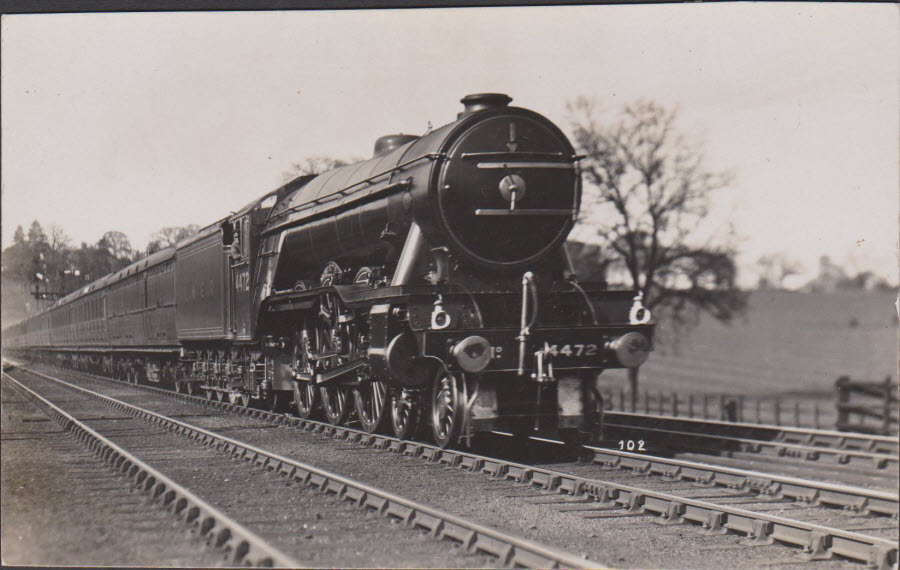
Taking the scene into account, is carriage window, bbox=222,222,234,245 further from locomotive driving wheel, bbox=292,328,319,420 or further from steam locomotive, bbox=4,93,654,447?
steam locomotive, bbox=4,93,654,447

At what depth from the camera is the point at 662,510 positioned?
636 centimetres

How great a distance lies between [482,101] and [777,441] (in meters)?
6.06

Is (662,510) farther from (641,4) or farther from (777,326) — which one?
(777,326)

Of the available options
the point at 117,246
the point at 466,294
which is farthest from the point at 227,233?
the point at 466,294

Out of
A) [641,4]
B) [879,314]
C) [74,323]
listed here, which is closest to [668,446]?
[641,4]

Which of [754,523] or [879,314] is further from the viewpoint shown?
[879,314]

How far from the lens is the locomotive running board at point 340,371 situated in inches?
389

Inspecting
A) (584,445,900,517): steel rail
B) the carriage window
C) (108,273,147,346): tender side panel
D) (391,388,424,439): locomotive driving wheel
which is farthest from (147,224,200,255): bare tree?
(584,445,900,517): steel rail

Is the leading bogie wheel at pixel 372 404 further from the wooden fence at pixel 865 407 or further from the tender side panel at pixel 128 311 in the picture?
the tender side panel at pixel 128 311

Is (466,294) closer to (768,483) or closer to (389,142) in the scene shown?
(768,483)

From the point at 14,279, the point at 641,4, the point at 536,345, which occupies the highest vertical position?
the point at 641,4

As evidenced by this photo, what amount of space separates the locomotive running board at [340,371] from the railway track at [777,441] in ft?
12.4

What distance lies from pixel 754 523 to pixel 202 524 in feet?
12.1

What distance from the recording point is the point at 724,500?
23.0ft
